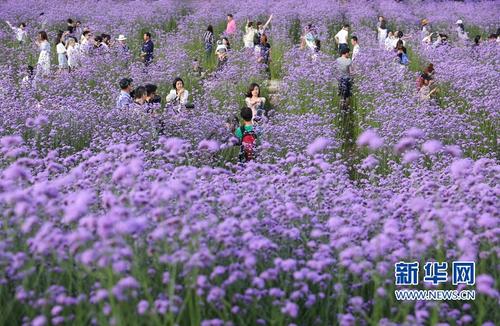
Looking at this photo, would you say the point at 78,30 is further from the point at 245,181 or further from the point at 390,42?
the point at 245,181

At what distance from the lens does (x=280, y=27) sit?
18016 mm

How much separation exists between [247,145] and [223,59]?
6255 mm

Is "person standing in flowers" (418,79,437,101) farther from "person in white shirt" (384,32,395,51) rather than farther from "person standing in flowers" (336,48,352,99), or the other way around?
"person in white shirt" (384,32,395,51)

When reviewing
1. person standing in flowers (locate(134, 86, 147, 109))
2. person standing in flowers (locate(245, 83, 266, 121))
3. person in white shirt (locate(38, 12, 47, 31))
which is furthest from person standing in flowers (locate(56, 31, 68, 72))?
person standing in flowers (locate(245, 83, 266, 121))

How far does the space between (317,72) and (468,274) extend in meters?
7.74

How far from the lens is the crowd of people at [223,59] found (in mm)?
8844

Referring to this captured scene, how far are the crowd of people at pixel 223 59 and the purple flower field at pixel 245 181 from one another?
24 centimetres

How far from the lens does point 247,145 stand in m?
7.93

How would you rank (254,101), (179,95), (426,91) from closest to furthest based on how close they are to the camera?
(254,101) < (179,95) < (426,91)

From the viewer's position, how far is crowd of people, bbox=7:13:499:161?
884 cm

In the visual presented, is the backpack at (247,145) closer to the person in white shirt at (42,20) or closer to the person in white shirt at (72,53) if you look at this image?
the person in white shirt at (72,53)

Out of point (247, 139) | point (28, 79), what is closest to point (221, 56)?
point (28, 79)

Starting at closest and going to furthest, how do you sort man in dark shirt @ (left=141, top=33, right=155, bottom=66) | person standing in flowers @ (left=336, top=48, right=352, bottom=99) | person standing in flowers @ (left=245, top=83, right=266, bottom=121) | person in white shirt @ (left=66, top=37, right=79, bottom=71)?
person standing in flowers @ (left=245, top=83, right=266, bottom=121) → person standing in flowers @ (left=336, top=48, right=352, bottom=99) → person in white shirt @ (left=66, top=37, right=79, bottom=71) → man in dark shirt @ (left=141, top=33, right=155, bottom=66)

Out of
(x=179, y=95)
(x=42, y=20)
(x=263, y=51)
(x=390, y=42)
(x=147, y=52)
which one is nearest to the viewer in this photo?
(x=179, y=95)
